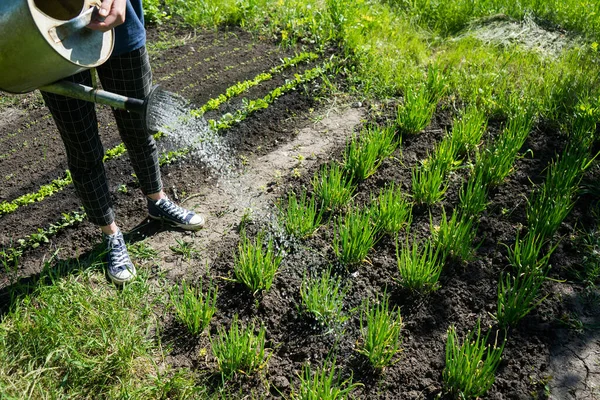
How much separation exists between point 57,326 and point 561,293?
2.29 metres

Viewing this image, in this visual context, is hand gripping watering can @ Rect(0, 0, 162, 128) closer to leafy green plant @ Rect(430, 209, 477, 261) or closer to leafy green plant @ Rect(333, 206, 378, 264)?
leafy green plant @ Rect(333, 206, 378, 264)

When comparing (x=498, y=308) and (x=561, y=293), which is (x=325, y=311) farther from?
(x=561, y=293)

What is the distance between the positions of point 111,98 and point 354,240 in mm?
1306

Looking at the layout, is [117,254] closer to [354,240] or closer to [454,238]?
[354,240]

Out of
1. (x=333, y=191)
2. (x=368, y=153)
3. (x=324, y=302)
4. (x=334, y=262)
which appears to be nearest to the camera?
(x=324, y=302)

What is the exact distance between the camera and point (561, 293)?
2.69m

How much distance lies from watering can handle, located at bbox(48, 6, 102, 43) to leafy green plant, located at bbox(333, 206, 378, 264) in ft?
4.72

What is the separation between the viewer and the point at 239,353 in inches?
88.7

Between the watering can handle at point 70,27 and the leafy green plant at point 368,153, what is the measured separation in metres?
1.69

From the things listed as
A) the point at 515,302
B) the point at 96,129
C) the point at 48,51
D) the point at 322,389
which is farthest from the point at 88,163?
the point at 515,302

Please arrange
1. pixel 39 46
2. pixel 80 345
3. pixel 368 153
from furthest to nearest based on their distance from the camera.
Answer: pixel 368 153 < pixel 80 345 < pixel 39 46

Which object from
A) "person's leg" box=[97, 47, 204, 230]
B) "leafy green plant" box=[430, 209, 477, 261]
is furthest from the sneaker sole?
"leafy green plant" box=[430, 209, 477, 261]

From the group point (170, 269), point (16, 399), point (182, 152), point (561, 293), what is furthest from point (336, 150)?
point (16, 399)

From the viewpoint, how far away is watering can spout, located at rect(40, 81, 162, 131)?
1965 mm
